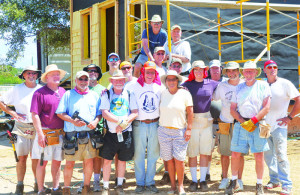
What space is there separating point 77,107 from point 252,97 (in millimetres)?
2355

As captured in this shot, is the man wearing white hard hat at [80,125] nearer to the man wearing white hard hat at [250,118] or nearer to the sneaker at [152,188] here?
the sneaker at [152,188]

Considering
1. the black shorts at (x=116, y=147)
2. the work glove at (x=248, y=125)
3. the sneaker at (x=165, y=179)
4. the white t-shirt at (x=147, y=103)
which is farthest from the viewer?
the sneaker at (x=165, y=179)

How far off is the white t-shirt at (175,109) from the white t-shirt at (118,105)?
1.40ft

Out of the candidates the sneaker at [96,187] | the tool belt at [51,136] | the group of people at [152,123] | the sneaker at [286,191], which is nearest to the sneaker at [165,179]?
the group of people at [152,123]

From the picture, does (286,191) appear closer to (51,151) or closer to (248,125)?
(248,125)

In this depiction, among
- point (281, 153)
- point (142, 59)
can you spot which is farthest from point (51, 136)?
point (281, 153)

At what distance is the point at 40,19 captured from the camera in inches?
→ 591

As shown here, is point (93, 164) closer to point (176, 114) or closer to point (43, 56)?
point (176, 114)

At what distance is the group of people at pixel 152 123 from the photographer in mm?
4980

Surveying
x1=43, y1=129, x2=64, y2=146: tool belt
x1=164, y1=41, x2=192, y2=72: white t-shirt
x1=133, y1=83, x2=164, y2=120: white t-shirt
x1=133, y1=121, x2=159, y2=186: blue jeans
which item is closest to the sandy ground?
x1=133, y1=121, x2=159, y2=186: blue jeans

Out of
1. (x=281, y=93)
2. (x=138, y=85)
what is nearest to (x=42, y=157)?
(x=138, y=85)

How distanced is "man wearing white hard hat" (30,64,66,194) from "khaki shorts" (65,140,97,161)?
0.27m

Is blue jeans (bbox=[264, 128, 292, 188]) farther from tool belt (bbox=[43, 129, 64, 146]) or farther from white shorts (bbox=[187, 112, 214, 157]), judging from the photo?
tool belt (bbox=[43, 129, 64, 146])

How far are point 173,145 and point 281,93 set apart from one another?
5.56ft
